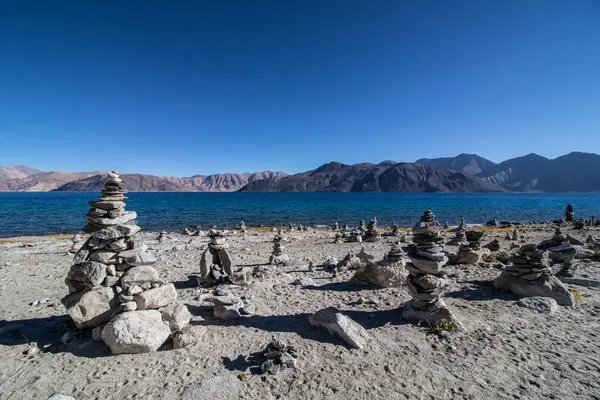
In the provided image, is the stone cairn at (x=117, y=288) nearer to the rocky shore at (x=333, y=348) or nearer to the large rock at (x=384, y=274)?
the rocky shore at (x=333, y=348)

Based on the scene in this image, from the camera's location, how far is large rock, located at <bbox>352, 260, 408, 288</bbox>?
39.5ft

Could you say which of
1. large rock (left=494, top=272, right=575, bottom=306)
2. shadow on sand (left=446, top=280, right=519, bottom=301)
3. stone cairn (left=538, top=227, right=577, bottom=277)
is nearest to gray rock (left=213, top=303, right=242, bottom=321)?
shadow on sand (left=446, top=280, right=519, bottom=301)

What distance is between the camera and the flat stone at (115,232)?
302 inches

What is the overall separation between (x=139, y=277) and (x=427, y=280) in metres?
8.39

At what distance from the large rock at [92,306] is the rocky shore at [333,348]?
0.49 metres

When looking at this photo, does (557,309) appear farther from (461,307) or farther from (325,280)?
(325,280)

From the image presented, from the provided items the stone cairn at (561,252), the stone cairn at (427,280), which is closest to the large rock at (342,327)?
the stone cairn at (427,280)

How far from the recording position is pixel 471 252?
1608 cm

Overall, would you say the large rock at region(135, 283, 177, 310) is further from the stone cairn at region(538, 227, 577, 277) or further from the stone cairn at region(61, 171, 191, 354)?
the stone cairn at region(538, 227, 577, 277)

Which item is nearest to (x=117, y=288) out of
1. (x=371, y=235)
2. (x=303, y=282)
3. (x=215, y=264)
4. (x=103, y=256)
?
(x=103, y=256)

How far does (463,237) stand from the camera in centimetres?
2056

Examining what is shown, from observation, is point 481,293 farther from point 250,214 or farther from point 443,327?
point 250,214

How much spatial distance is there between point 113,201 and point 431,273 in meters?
9.84

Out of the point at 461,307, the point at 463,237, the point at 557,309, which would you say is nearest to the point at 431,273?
the point at 461,307
